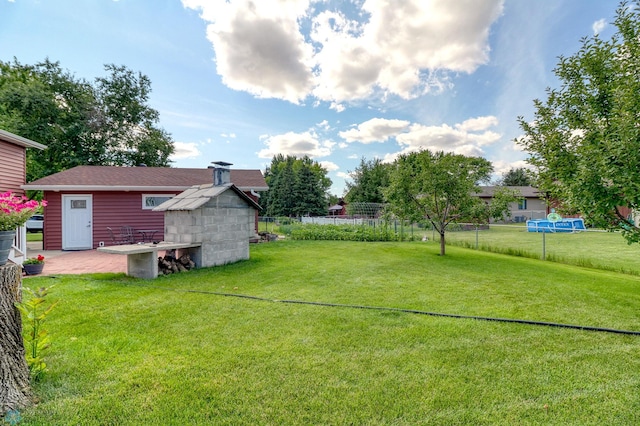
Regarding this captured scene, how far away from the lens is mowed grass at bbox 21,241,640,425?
1.89 meters

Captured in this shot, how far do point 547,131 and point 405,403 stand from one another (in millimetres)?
5544

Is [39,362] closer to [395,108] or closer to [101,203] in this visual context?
[101,203]

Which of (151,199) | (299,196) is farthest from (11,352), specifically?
(299,196)

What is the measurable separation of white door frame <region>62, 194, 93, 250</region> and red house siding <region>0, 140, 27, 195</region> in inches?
51.9

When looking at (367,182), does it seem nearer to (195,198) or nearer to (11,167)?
(195,198)

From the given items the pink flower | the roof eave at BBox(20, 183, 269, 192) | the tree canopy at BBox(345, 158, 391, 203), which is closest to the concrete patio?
the roof eave at BBox(20, 183, 269, 192)

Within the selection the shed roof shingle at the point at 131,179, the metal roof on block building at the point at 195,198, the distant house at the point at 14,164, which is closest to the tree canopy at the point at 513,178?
the shed roof shingle at the point at 131,179

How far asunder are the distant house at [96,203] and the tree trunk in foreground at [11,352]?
9.13 m

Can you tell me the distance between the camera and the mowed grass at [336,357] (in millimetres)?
1892

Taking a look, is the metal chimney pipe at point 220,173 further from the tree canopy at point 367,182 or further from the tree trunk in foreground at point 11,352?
the tree canopy at point 367,182

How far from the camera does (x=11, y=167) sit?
8.00m

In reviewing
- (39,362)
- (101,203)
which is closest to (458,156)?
(39,362)

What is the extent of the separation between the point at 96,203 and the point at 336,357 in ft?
36.6

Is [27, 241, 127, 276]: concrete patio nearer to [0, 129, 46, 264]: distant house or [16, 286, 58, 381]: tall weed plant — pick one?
[0, 129, 46, 264]: distant house
